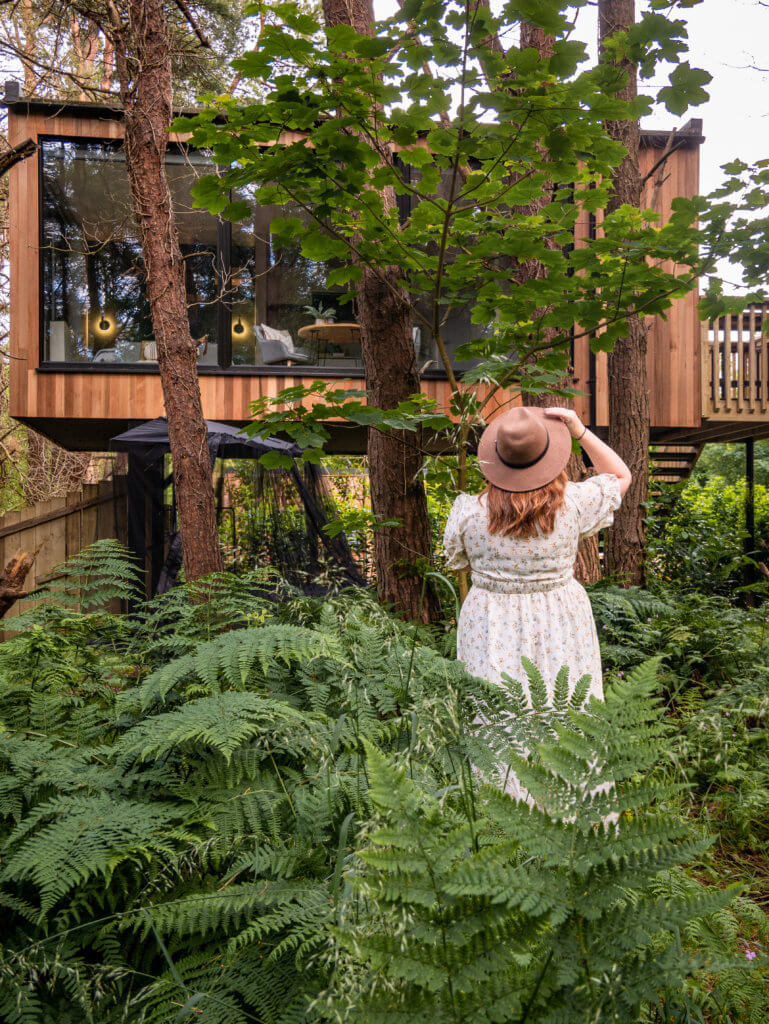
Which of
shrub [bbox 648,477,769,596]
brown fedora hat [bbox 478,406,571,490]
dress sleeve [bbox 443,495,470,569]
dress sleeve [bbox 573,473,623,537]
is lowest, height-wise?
shrub [bbox 648,477,769,596]

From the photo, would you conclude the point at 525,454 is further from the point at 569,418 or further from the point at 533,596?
the point at 533,596

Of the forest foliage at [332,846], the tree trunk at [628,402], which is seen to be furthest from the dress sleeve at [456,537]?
the tree trunk at [628,402]

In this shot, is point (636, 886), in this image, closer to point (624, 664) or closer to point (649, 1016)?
point (649, 1016)

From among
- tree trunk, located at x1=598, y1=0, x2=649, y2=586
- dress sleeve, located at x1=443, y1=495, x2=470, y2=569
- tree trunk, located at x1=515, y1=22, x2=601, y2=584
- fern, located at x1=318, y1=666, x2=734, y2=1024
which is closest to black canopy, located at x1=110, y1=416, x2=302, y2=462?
tree trunk, located at x1=515, y1=22, x2=601, y2=584

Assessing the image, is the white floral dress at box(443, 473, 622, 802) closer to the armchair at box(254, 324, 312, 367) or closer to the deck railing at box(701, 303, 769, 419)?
the armchair at box(254, 324, 312, 367)

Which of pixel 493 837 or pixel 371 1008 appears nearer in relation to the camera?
pixel 371 1008

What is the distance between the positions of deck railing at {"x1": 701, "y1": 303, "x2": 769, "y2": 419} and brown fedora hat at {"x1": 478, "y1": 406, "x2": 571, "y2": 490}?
28.7ft

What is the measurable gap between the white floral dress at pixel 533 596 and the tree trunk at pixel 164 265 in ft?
7.75

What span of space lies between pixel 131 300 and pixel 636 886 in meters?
10.6

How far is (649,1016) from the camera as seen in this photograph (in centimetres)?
129

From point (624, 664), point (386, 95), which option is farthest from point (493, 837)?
point (624, 664)

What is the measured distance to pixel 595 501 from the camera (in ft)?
9.45

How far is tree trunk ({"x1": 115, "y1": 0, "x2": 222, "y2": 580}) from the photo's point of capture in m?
4.78

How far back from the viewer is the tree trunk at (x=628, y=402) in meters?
6.93
